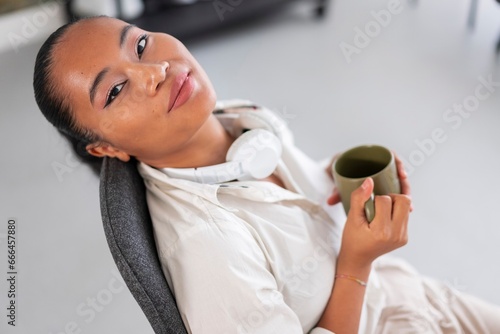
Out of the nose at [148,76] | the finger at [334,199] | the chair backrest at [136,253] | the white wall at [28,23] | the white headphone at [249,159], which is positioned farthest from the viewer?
the white wall at [28,23]

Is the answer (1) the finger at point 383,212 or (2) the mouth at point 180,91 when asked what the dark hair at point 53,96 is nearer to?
(2) the mouth at point 180,91

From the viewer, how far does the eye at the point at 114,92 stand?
1.04 meters

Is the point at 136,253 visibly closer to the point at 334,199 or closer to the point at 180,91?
the point at 180,91

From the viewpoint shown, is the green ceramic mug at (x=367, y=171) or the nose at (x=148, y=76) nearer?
the nose at (x=148, y=76)

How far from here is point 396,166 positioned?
1.24 meters

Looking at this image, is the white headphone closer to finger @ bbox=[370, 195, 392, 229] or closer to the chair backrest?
the chair backrest

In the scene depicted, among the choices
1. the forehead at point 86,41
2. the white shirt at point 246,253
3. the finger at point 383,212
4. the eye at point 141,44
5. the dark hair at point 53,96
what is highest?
the forehead at point 86,41

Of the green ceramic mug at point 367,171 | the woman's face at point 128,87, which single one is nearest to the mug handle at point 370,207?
the green ceramic mug at point 367,171

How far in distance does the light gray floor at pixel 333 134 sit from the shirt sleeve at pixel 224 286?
414 millimetres

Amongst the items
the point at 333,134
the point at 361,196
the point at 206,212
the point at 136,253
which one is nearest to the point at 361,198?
the point at 361,196

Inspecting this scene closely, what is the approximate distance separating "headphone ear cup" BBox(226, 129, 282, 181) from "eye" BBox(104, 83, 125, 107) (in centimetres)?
25

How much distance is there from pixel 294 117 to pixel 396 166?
4.03 ft

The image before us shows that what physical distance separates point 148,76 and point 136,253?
1.04 ft

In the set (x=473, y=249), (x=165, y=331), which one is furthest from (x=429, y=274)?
(x=165, y=331)
